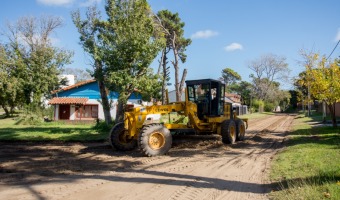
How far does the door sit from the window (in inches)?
43.0

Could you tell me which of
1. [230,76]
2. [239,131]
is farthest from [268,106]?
[239,131]

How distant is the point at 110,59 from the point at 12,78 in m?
18.4

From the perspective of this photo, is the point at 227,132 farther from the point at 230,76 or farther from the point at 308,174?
the point at 230,76

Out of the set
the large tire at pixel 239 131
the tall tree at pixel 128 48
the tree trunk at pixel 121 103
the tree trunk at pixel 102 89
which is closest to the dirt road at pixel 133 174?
the large tire at pixel 239 131

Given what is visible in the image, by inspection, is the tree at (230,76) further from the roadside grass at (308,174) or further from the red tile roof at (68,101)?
the roadside grass at (308,174)

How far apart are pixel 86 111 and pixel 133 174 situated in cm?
2865

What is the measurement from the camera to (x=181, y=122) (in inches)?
526

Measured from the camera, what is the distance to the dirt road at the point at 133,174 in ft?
20.3

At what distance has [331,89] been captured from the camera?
18.5m

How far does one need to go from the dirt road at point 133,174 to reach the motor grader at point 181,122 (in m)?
0.57

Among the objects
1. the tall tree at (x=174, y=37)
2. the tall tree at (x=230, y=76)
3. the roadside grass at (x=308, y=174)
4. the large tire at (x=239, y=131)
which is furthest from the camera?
the tall tree at (x=230, y=76)

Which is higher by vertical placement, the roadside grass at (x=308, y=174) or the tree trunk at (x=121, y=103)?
the tree trunk at (x=121, y=103)

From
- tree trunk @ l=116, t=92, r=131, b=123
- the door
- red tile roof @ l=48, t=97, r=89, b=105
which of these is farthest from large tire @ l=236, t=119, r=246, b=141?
the door

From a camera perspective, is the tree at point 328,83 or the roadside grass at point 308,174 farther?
the tree at point 328,83
